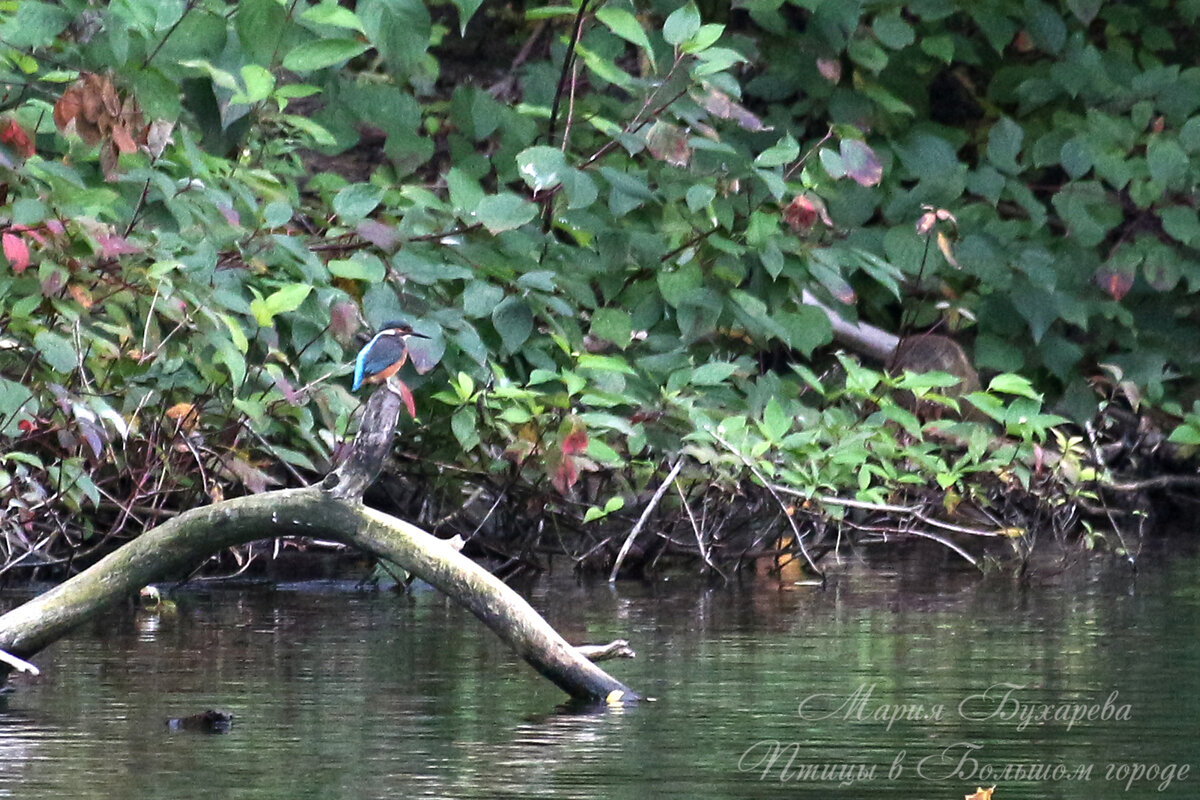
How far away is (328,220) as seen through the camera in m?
7.11

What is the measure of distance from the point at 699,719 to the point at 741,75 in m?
5.84

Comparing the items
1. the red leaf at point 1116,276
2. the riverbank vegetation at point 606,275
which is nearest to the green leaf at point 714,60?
the riverbank vegetation at point 606,275

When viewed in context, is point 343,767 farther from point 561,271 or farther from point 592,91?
point 592,91

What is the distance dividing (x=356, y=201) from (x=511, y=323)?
65 centimetres

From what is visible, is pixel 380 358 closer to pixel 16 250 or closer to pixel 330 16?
pixel 330 16

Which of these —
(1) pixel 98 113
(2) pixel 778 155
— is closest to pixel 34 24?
(1) pixel 98 113

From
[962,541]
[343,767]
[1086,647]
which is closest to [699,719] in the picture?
[343,767]

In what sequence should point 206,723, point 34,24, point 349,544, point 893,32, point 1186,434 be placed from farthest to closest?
1. point 893,32
2. point 1186,434
3. point 34,24
4. point 349,544
5. point 206,723

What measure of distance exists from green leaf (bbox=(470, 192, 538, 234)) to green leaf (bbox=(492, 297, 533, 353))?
0.26 meters

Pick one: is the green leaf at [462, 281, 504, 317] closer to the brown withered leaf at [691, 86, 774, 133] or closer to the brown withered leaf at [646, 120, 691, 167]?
the brown withered leaf at [646, 120, 691, 167]

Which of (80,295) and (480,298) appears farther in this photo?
(480,298)

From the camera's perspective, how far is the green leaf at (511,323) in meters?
6.82

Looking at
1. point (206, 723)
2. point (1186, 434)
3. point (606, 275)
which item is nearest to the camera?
point (206, 723)

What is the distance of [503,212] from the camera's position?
22.0 ft
